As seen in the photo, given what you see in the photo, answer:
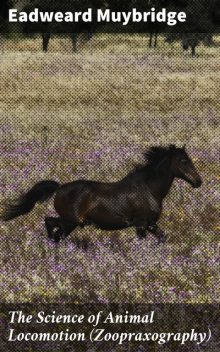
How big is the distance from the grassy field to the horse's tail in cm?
101

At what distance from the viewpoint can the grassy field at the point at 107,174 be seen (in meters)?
9.66

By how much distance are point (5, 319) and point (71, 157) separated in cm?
995

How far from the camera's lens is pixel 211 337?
873 cm

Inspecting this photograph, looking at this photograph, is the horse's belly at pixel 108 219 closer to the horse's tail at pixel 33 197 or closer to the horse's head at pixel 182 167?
the horse's tail at pixel 33 197

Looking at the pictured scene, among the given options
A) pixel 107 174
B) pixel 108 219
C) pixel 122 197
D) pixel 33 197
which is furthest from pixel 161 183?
pixel 107 174

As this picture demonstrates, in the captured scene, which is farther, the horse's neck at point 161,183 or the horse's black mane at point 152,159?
the horse's black mane at point 152,159

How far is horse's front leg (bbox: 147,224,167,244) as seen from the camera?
813cm

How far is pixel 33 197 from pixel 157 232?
1.45 m

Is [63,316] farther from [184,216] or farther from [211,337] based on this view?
[184,216]

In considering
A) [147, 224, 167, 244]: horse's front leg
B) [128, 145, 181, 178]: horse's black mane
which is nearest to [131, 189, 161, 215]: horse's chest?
[147, 224, 167, 244]: horse's front leg

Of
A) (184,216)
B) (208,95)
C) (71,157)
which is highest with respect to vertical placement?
(184,216)

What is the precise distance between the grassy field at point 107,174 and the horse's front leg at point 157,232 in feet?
0.37

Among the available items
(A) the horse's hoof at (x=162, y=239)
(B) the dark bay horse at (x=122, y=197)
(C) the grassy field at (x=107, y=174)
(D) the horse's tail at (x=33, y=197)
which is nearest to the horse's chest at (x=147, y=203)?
(B) the dark bay horse at (x=122, y=197)

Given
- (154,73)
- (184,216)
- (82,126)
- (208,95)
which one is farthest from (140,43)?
(184,216)
